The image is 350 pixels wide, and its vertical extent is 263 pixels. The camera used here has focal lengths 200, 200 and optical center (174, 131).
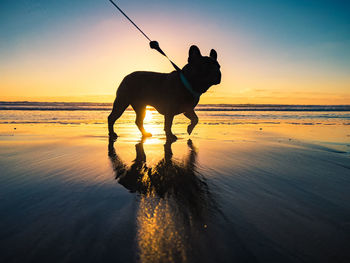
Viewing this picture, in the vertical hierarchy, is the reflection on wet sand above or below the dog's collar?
below

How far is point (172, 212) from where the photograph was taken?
1.19 meters

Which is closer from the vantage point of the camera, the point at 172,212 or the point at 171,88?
the point at 172,212

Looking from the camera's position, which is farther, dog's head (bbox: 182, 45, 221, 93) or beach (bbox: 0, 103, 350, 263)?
dog's head (bbox: 182, 45, 221, 93)

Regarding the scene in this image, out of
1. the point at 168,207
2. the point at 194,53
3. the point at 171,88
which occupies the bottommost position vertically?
the point at 168,207

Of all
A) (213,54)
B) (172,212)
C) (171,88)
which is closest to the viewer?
(172,212)

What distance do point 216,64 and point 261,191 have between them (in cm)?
255

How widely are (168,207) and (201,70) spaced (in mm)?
2757

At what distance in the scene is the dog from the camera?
3.51 m

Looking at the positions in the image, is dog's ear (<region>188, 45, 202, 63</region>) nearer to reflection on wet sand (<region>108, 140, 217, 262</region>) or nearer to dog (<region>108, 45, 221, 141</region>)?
dog (<region>108, 45, 221, 141</region>)

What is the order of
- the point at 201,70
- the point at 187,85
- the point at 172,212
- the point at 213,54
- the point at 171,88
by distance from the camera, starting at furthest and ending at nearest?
the point at 171,88 → the point at 213,54 → the point at 187,85 → the point at 201,70 → the point at 172,212

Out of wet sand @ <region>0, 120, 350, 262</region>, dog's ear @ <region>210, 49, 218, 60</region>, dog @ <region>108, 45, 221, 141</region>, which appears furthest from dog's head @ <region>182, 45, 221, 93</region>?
wet sand @ <region>0, 120, 350, 262</region>

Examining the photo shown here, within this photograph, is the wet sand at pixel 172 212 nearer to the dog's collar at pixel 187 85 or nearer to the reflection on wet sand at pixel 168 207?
the reflection on wet sand at pixel 168 207

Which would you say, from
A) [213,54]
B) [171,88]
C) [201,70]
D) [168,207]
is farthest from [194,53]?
[168,207]

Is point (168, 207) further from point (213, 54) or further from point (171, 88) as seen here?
point (213, 54)
